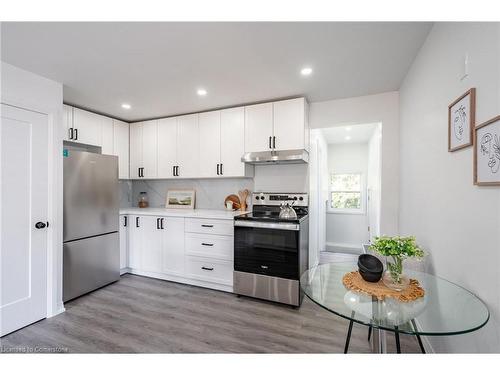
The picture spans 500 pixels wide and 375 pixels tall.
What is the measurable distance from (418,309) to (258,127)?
2.39 metres

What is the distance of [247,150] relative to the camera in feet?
10.00

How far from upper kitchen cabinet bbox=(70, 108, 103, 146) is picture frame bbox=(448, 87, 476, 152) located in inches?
152

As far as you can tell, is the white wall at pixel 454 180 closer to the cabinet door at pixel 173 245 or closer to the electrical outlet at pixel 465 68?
the electrical outlet at pixel 465 68

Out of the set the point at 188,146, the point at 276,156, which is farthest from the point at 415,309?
the point at 188,146

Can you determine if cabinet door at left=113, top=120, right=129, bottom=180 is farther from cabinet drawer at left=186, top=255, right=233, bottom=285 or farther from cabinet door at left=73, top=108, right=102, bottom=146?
cabinet drawer at left=186, top=255, right=233, bottom=285

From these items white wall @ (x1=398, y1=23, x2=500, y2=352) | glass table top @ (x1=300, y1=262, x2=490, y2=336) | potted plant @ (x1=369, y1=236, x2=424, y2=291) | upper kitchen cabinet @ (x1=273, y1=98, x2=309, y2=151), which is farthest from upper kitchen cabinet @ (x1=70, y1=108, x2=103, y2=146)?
white wall @ (x1=398, y1=23, x2=500, y2=352)

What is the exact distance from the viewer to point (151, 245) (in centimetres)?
324

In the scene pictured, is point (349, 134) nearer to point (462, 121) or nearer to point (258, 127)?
point (258, 127)

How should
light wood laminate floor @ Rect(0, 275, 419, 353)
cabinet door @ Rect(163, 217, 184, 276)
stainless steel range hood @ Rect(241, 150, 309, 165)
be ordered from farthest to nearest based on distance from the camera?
cabinet door @ Rect(163, 217, 184, 276) → stainless steel range hood @ Rect(241, 150, 309, 165) → light wood laminate floor @ Rect(0, 275, 419, 353)

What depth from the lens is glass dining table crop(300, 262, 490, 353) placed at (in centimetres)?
100
